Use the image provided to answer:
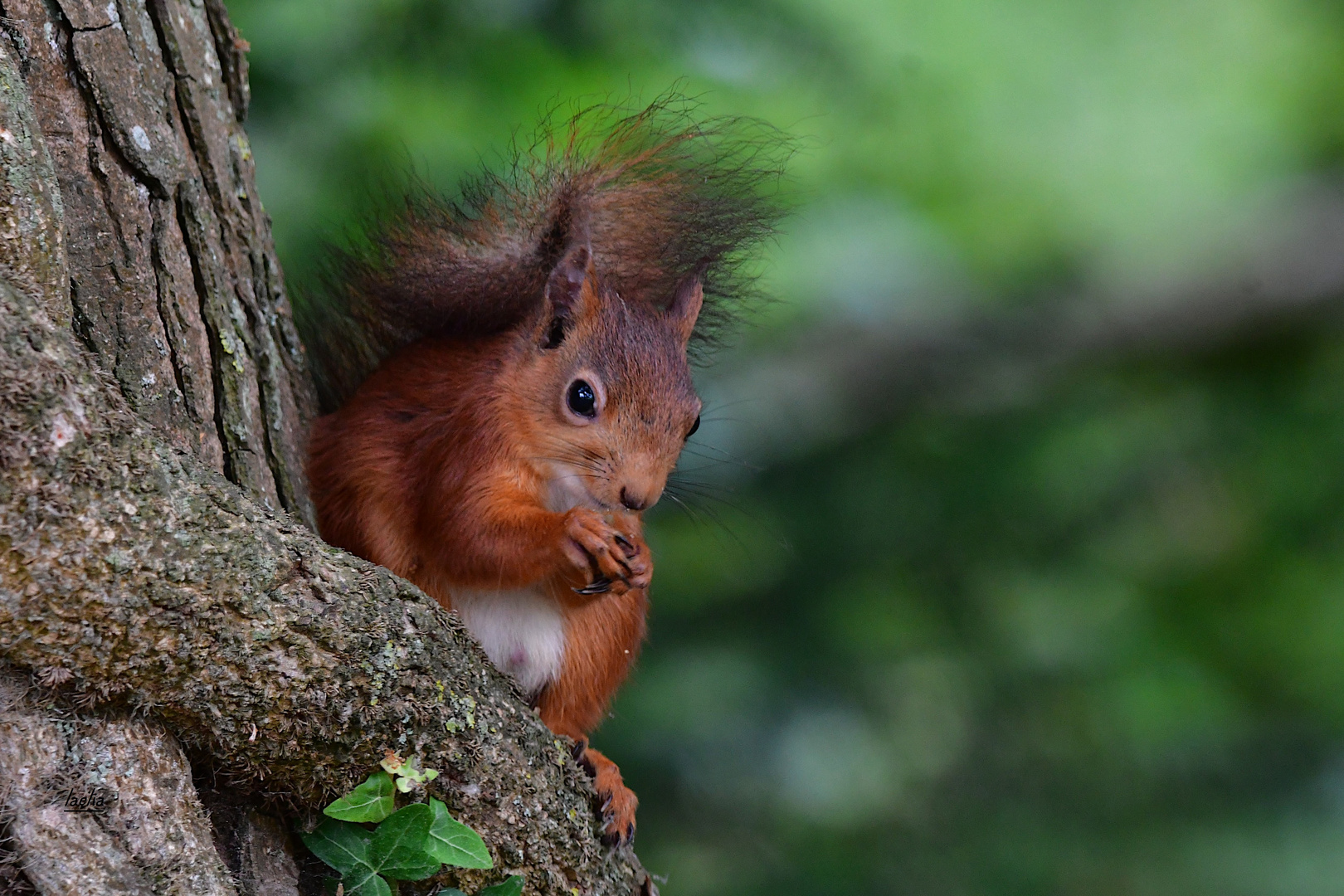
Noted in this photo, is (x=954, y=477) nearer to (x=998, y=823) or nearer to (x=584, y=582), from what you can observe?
(x=998, y=823)

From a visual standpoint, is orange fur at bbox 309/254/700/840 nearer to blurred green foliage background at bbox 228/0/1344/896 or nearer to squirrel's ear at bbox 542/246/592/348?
squirrel's ear at bbox 542/246/592/348

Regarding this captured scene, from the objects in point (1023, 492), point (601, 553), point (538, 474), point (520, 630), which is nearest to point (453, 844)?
point (601, 553)

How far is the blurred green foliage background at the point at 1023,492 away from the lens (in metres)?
2.99

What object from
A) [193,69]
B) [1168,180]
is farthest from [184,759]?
[1168,180]

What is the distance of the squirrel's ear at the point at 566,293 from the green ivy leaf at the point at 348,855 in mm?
950

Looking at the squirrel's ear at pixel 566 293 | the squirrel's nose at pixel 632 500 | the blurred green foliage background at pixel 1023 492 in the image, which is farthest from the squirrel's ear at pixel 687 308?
the blurred green foliage background at pixel 1023 492

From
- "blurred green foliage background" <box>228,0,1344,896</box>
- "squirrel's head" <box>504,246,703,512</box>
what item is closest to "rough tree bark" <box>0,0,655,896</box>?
"squirrel's head" <box>504,246,703,512</box>

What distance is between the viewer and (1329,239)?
3.25m

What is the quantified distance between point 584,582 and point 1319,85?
112 inches

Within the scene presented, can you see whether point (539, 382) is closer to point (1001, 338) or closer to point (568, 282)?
point (568, 282)

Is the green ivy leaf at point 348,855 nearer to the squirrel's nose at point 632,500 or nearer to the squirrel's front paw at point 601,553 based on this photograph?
the squirrel's front paw at point 601,553

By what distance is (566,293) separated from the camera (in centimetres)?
202

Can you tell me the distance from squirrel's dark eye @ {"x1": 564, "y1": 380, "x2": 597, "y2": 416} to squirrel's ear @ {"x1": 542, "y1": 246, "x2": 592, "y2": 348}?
11cm

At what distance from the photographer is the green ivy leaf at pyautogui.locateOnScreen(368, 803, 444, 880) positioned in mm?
1207
